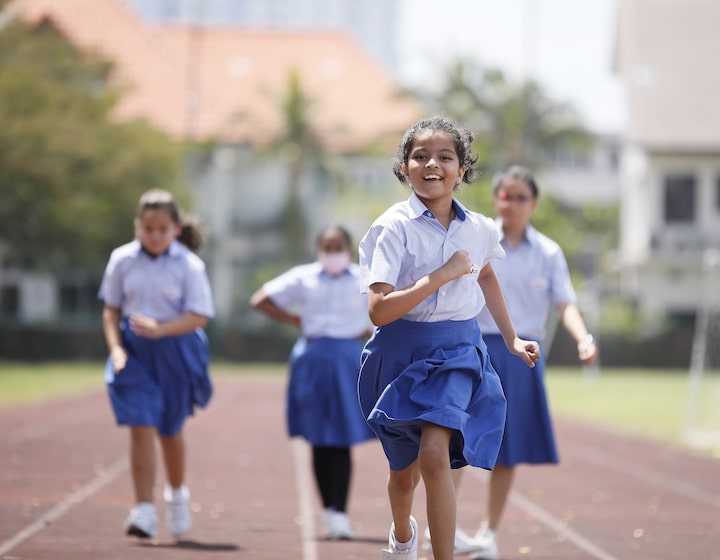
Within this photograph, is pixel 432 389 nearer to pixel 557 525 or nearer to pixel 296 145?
pixel 557 525

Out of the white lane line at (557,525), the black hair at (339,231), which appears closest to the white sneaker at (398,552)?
the white lane line at (557,525)

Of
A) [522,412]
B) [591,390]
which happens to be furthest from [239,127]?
[522,412]

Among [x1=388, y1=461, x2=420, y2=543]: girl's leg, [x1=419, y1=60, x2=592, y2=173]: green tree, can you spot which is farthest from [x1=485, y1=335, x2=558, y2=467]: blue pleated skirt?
[x1=419, y1=60, x2=592, y2=173]: green tree

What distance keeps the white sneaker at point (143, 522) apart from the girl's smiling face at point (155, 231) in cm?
159

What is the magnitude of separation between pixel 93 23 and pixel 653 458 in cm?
5002

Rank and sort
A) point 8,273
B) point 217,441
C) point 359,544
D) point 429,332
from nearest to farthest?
point 429,332
point 359,544
point 217,441
point 8,273

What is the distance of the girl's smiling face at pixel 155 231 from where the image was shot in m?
9.26

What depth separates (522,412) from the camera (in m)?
8.79

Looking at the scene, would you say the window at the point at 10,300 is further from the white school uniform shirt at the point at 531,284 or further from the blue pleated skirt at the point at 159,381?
the white school uniform shirt at the point at 531,284

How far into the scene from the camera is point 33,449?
16156mm

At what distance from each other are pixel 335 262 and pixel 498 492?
2.22 meters

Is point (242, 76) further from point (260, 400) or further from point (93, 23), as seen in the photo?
point (260, 400)

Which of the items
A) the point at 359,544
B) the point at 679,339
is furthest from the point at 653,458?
the point at 679,339

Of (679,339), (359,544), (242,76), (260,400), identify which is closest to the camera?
(359,544)
